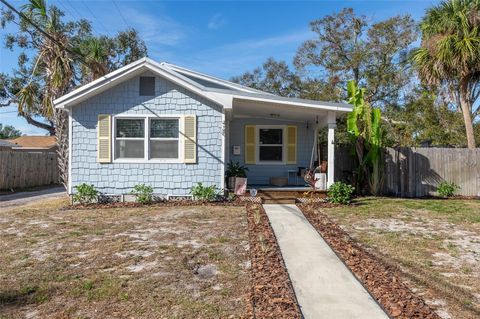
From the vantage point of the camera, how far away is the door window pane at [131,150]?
11.5m

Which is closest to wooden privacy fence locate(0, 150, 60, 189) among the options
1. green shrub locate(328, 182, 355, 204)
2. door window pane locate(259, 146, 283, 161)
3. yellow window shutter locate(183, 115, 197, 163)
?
yellow window shutter locate(183, 115, 197, 163)

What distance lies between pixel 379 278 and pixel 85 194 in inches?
350

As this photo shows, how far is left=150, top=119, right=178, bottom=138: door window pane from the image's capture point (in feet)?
37.6

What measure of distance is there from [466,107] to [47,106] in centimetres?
1541

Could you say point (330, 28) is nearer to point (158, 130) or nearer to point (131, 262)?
point (158, 130)

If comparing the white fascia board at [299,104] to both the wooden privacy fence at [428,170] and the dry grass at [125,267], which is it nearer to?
the wooden privacy fence at [428,170]

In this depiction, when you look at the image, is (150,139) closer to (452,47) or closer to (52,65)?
(52,65)

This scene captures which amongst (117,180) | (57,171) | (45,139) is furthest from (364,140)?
(45,139)

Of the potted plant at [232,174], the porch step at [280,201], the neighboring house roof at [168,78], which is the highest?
the neighboring house roof at [168,78]

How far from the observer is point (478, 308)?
12.5 feet

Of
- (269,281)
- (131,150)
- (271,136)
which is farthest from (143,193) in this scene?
(269,281)

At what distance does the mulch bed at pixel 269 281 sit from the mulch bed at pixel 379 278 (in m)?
0.90

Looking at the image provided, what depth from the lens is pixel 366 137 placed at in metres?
12.4

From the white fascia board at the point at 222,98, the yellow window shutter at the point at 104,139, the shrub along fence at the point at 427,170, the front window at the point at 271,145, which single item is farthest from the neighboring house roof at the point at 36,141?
the shrub along fence at the point at 427,170
